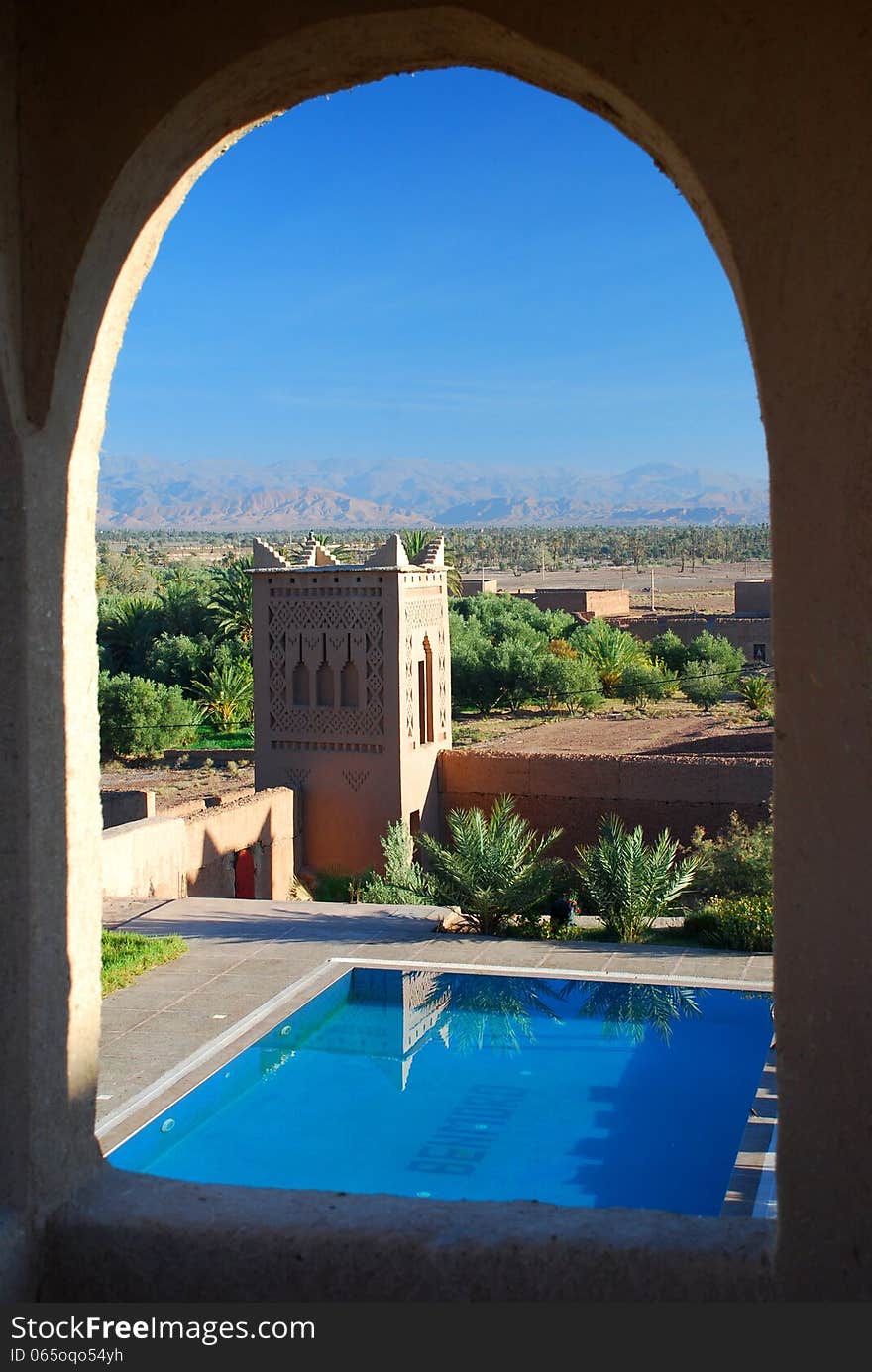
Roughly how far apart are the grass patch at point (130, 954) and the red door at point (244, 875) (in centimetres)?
436

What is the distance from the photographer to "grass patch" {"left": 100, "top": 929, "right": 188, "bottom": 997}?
29.9 ft

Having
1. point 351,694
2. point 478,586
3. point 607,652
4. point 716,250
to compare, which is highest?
point 478,586

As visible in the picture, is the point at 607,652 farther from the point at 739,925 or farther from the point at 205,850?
the point at 739,925

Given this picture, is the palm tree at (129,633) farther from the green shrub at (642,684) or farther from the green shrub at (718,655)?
the green shrub at (718,655)

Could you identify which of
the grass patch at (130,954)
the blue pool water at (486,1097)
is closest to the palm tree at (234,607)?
the grass patch at (130,954)

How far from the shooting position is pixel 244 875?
1492 centimetres

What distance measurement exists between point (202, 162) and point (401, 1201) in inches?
81.9

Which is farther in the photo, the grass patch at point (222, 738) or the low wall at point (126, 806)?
the grass patch at point (222, 738)

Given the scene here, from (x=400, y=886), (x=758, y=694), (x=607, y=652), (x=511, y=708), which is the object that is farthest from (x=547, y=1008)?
(x=607, y=652)

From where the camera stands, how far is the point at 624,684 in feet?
87.4

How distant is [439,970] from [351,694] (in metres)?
6.77

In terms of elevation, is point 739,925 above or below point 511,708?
below

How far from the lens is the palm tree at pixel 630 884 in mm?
10961

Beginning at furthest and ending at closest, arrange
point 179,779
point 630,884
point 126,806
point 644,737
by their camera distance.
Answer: point 179,779 → point 644,737 → point 126,806 → point 630,884
